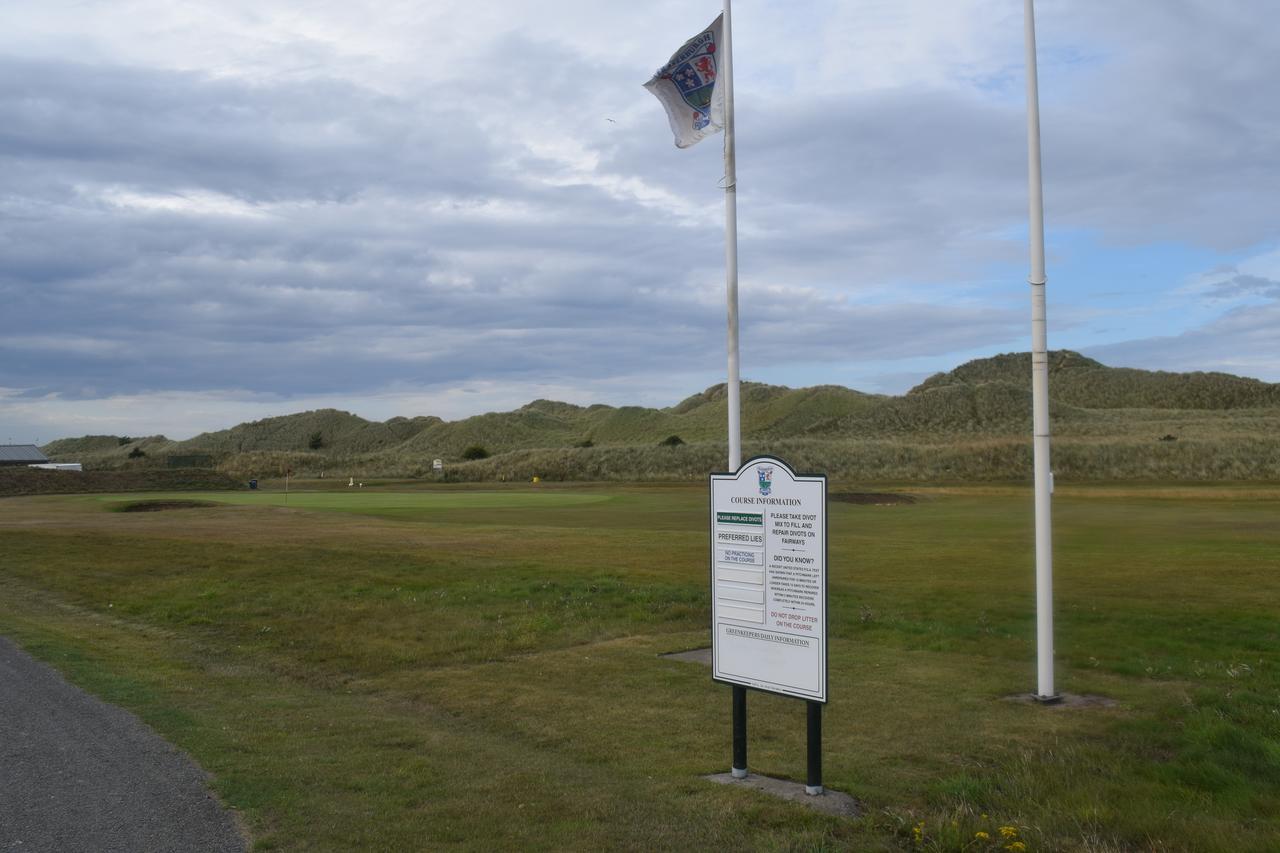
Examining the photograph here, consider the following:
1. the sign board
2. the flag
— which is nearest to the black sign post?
the sign board

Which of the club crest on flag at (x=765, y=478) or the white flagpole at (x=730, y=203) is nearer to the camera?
the club crest on flag at (x=765, y=478)

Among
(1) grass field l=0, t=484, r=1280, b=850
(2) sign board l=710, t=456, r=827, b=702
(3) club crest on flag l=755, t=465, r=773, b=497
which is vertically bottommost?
(1) grass field l=0, t=484, r=1280, b=850

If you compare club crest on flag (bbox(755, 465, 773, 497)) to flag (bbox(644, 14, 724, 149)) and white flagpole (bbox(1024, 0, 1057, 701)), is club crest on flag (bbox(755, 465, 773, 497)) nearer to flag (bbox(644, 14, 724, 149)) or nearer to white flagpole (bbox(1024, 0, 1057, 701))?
white flagpole (bbox(1024, 0, 1057, 701))

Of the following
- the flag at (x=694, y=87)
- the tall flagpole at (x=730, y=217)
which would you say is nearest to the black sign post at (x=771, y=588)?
the tall flagpole at (x=730, y=217)

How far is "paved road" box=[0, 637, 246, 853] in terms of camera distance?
7.00 metres

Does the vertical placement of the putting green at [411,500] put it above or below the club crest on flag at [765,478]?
below

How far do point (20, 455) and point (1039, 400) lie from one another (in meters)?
128

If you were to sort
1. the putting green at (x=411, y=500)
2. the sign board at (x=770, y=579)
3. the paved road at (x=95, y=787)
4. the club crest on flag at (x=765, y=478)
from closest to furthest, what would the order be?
the paved road at (x=95, y=787) → the sign board at (x=770, y=579) → the club crest on flag at (x=765, y=478) → the putting green at (x=411, y=500)

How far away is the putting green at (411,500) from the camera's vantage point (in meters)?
45.3

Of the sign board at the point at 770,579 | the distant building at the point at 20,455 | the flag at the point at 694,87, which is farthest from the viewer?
the distant building at the point at 20,455

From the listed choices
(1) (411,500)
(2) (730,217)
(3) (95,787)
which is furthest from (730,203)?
(1) (411,500)

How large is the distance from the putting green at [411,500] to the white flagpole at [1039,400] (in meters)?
33.4

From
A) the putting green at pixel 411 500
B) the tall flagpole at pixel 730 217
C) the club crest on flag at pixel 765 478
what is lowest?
the putting green at pixel 411 500

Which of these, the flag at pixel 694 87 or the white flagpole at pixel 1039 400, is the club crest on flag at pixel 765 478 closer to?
the white flagpole at pixel 1039 400
